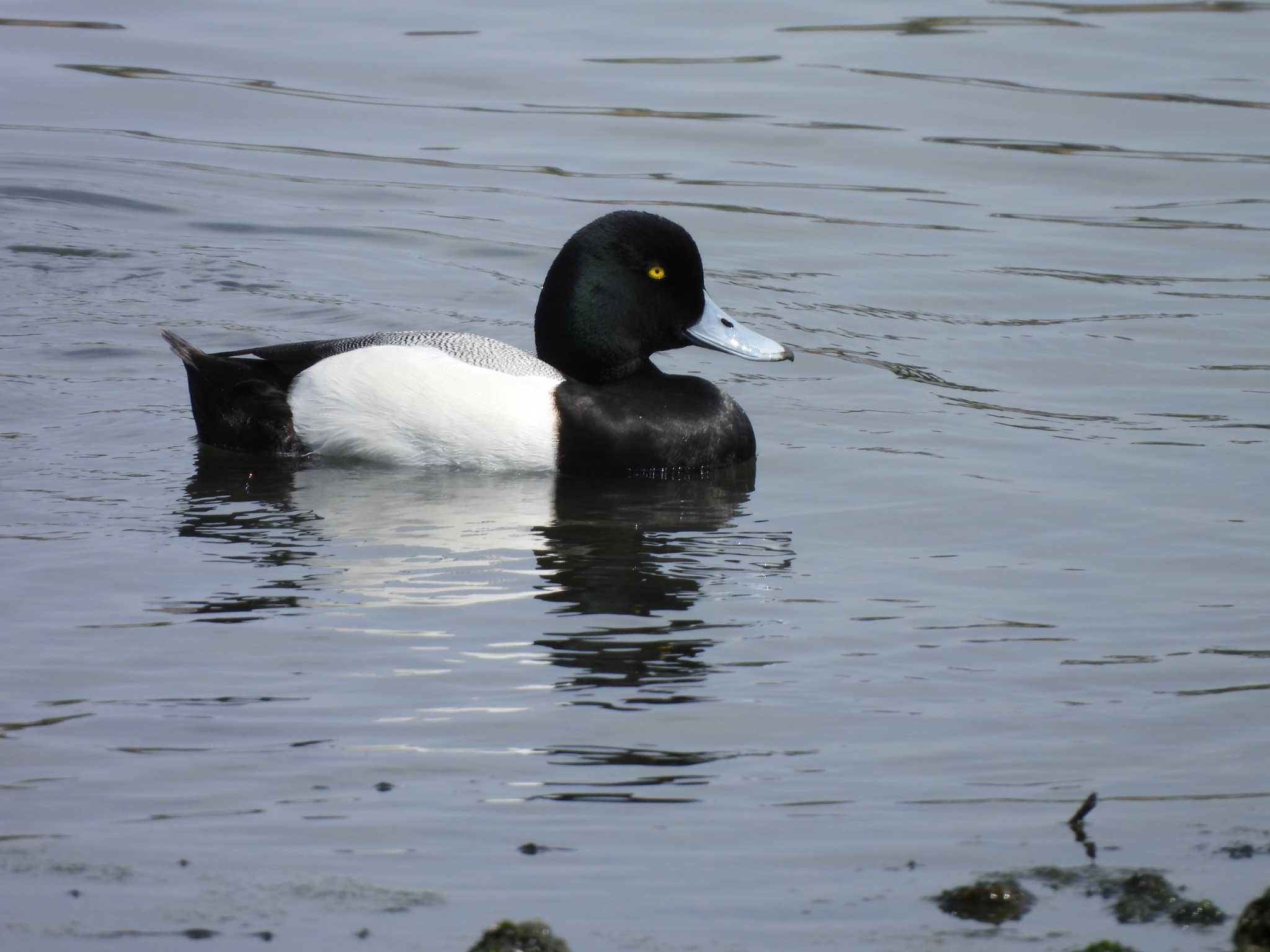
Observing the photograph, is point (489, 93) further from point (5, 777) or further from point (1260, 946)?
point (1260, 946)

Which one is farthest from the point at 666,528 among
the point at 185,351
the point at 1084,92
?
the point at 1084,92

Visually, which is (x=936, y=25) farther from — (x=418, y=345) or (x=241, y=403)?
(x=241, y=403)

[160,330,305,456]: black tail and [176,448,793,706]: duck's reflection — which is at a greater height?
[160,330,305,456]: black tail

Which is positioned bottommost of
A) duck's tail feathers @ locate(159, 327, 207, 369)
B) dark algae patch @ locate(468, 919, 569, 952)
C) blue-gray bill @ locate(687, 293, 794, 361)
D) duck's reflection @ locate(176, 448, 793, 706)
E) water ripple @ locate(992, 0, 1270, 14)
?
duck's reflection @ locate(176, 448, 793, 706)

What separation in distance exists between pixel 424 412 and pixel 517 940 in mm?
4880

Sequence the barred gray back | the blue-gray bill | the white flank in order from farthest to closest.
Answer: the blue-gray bill < the barred gray back < the white flank

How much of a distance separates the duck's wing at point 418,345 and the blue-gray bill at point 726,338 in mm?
674

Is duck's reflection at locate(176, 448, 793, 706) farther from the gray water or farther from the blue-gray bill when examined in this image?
the blue-gray bill

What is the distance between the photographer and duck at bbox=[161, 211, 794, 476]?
798 centimetres

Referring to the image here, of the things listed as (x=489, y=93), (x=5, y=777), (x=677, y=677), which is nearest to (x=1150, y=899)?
(x=677, y=677)

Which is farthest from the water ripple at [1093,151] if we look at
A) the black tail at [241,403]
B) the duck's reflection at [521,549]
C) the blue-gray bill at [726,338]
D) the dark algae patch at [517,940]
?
the dark algae patch at [517,940]

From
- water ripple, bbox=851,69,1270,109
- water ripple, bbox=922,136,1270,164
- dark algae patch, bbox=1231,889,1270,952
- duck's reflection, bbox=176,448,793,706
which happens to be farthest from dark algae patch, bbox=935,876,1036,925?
water ripple, bbox=851,69,1270,109

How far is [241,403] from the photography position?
8289mm

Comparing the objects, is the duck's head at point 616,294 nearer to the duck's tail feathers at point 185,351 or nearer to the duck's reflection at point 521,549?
the duck's reflection at point 521,549
